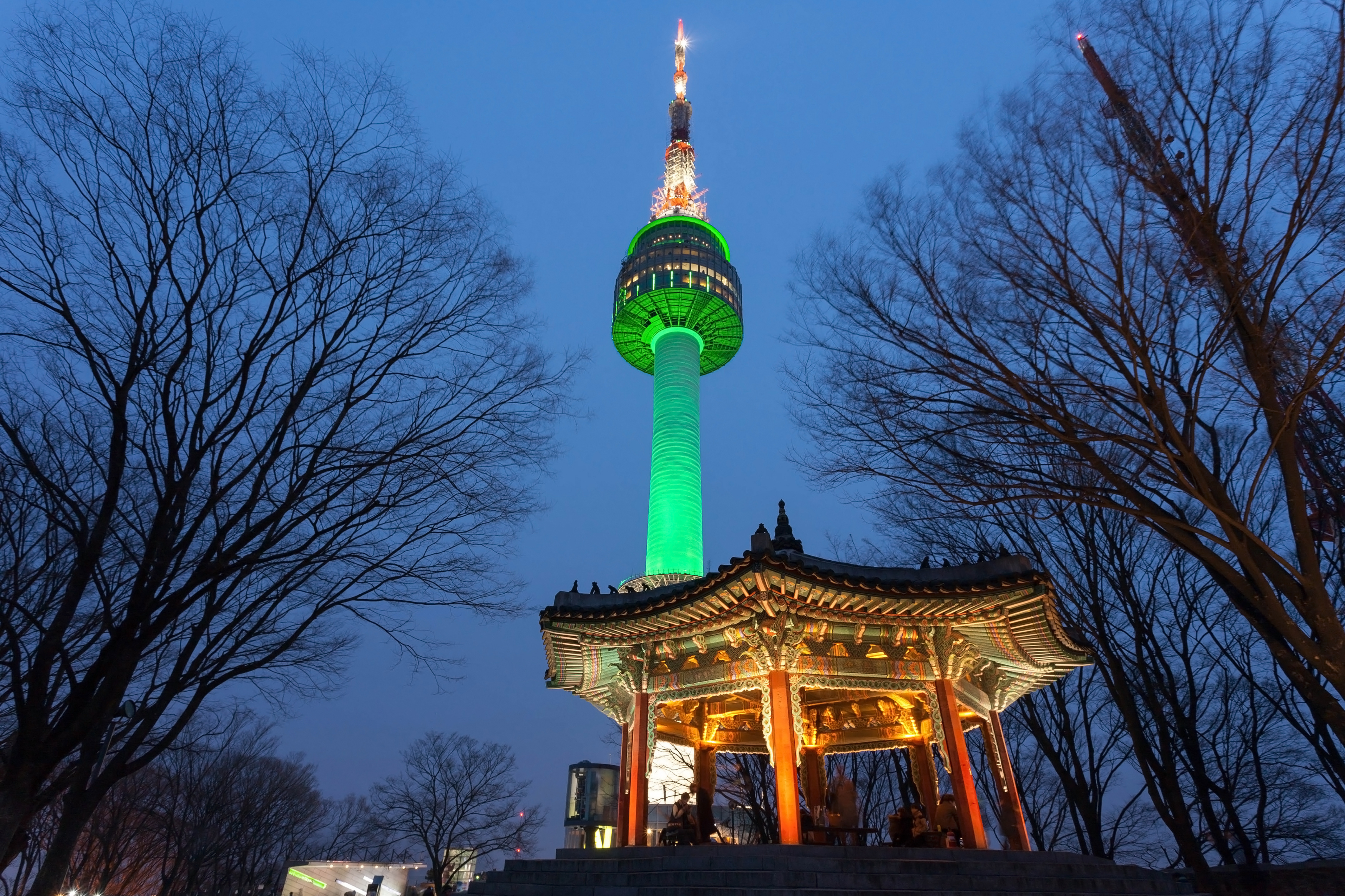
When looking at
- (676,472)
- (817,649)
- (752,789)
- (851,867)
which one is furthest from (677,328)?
(851,867)

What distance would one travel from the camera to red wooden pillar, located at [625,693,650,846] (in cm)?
1338

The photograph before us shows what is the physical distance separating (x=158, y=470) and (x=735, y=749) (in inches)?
563

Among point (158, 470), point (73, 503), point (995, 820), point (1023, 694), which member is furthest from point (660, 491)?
point (73, 503)

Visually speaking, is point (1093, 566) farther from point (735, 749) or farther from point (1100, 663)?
point (735, 749)

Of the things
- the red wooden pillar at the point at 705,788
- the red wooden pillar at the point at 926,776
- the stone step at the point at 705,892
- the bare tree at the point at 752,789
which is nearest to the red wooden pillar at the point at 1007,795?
the red wooden pillar at the point at 926,776

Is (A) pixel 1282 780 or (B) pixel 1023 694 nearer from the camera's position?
(B) pixel 1023 694

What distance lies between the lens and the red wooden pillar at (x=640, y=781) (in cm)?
1338

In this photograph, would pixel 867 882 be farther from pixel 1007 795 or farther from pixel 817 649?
pixel 1007 795

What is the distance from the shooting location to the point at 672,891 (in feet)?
31.0

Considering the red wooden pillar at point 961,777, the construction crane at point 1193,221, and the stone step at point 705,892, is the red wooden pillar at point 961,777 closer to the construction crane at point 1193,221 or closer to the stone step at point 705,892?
the stone step at point 705,892

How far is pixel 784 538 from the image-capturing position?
49.8 feet

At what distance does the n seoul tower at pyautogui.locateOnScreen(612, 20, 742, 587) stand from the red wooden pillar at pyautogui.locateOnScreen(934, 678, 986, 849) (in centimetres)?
2287

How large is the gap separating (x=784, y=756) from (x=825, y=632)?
2483 mm

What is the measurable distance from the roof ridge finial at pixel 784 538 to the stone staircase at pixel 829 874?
18.6 feet
